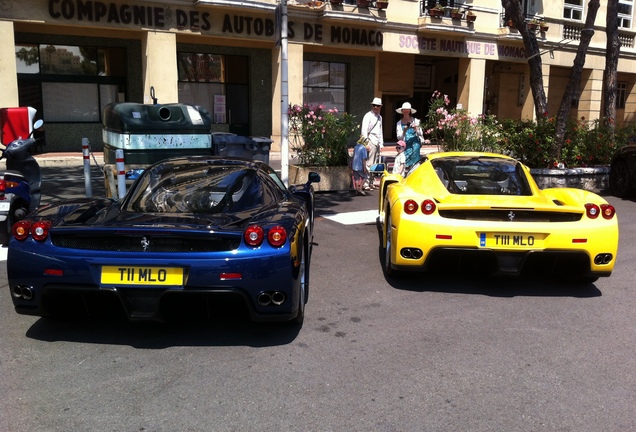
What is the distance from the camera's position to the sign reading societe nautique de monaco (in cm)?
1681

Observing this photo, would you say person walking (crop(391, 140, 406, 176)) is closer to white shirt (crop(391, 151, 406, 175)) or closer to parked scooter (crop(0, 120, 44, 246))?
white shirt (crop(391, 151, 406, 175))

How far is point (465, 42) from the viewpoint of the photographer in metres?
23.9

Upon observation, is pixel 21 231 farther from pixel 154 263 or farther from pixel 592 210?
pixel 592 210

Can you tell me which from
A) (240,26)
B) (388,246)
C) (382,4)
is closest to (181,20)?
(240,26)

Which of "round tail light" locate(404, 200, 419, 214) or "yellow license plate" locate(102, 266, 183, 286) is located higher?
"round tail light" locate(404, 200, 419, 214)

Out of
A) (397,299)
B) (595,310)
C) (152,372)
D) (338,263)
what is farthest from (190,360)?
(595,310)

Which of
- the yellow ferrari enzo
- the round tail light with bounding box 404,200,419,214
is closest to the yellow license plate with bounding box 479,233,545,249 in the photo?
the yellow ferrari enzo

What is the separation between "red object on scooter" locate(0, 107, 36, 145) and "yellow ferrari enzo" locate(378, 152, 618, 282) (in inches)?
226

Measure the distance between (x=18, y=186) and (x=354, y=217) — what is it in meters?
4.71

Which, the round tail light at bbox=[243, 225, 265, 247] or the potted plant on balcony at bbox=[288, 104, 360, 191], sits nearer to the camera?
the round tail light at bbox=[243, 225, 265, 247]

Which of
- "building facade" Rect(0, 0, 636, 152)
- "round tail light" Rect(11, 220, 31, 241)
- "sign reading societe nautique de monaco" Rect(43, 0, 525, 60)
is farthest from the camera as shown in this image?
"building facade" Rect(0, 0, 636, 152)

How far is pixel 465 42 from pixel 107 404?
76.7 ft

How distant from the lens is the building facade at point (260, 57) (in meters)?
17.9

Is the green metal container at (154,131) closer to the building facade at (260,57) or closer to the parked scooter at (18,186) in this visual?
the parked scooter at (18,186)
